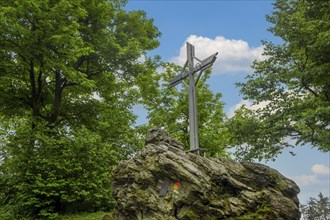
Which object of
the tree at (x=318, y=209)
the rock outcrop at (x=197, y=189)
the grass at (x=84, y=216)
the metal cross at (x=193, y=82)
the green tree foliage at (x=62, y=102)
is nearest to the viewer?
the rock outcrop at (x=197, y=189)

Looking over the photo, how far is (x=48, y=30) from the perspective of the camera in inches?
577

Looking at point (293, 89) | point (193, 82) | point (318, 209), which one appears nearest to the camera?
point (193, 82)

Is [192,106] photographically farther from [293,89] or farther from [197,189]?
[293,89]

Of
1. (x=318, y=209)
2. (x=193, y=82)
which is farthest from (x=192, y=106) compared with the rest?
(x=318, y=209)

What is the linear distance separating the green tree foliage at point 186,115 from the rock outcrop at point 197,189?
38.8 feet

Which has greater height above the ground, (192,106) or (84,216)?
(192,106)

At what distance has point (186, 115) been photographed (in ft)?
73.3

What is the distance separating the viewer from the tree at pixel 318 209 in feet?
164

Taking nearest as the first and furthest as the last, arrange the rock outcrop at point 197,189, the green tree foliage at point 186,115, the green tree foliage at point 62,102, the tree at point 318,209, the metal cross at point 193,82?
1. the rock outcrop at point 197,189
2. the metal cross at point 193,82
3. the green tree foliage at point 62,102
4. the green tree foliage at point 186,115
5. the tree at point 318,209

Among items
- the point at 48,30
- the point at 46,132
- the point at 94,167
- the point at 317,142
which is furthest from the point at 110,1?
the point at 317,142

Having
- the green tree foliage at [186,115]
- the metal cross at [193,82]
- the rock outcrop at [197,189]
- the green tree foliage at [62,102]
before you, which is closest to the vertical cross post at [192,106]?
the metal cross at [193,82]

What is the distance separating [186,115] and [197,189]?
14000 millimetres

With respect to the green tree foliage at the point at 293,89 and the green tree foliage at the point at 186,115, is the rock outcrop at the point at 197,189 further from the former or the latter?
the green tree foliage at the point at 186,115

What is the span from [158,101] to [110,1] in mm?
7522
